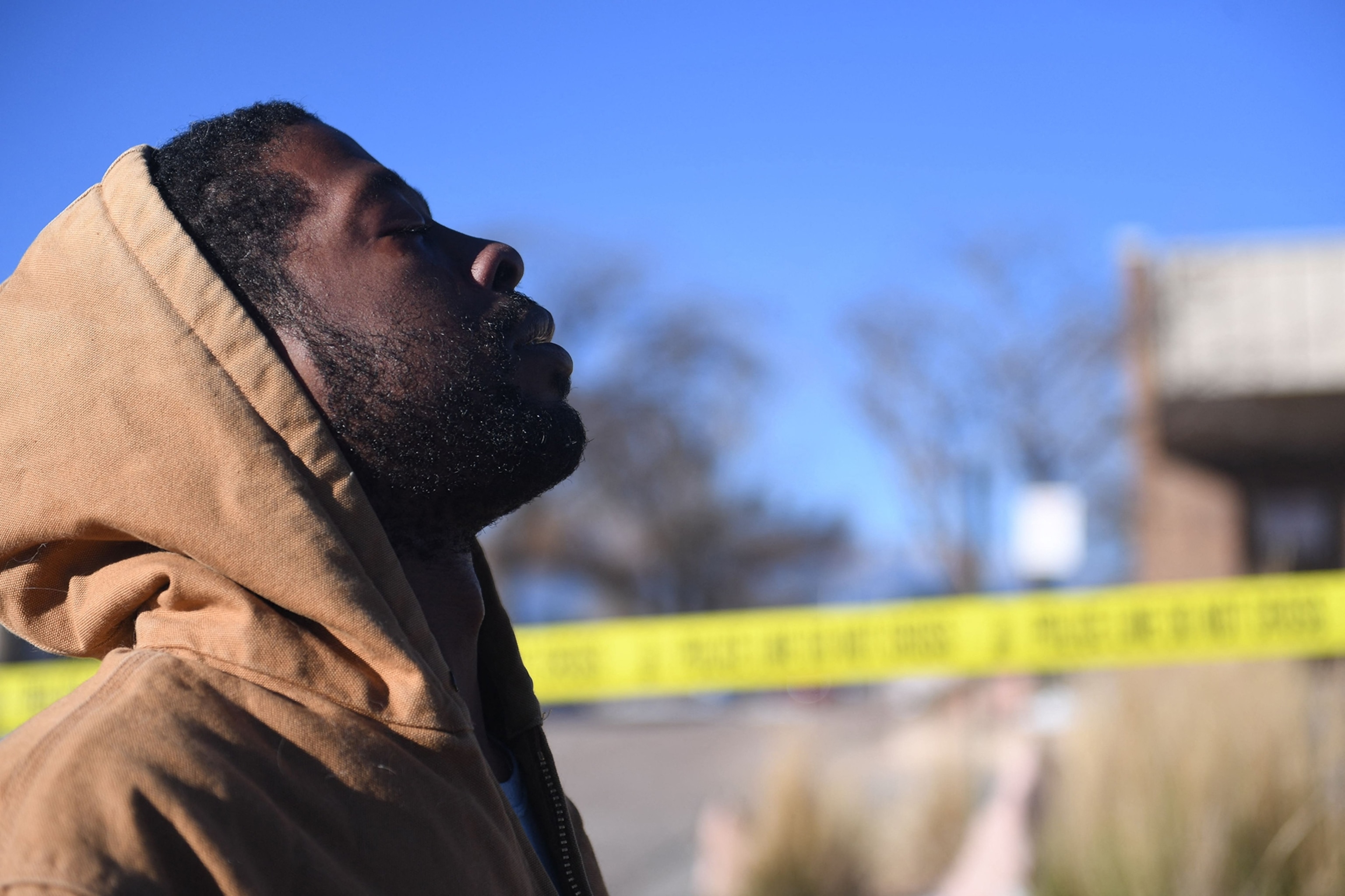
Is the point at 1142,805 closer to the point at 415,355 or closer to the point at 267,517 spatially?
the point at 415,355

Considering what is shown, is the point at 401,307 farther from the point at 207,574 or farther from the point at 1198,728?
the point at 1198,728

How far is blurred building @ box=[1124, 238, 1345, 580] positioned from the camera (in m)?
14.5

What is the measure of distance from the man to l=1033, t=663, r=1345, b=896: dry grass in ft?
11.8

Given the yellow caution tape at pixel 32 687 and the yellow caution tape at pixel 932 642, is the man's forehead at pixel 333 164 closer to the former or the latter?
the yellow caution tape at pixel 932 642

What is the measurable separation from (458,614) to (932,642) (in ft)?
19.3

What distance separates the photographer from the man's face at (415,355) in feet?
5.82

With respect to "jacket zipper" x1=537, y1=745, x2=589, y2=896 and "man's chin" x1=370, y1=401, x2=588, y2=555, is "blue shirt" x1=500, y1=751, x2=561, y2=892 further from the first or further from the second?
"man's chin" x1=370, y1=401, x2=588, y2=555

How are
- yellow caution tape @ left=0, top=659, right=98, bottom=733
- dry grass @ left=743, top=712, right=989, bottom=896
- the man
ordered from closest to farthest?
the man → dry grass @ left=743, top=712, right=989, bottom=896 → yellow caution tape @ left=0, top=659, right=98, bottom=733

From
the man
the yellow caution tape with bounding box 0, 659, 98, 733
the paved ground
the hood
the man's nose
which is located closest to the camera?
the man

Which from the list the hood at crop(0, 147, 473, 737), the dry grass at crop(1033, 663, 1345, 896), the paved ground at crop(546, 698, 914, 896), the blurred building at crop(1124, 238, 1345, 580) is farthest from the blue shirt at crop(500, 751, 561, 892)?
the blurred building at crop(1124, 238, 1345, 580)

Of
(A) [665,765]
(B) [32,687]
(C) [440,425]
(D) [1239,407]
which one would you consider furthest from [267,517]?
(D) [1239,407]

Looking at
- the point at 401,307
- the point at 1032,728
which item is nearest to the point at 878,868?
the point at 1032,728

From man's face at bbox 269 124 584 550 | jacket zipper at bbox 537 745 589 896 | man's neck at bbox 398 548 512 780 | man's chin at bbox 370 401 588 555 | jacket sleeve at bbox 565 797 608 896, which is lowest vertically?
jacket sleeve at bbox 565 797 608 896

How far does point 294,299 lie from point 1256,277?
49.3 feet
